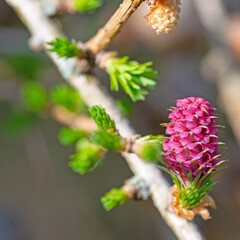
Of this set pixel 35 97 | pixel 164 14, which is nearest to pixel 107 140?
pixel 164 14

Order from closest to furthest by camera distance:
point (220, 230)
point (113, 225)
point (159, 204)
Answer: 1. point (159, 204)
2. point (220, 230)
3. point (113, 225)

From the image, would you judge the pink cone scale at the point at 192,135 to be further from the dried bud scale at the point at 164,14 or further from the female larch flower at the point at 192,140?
the dried bud scale at the point at 164,14

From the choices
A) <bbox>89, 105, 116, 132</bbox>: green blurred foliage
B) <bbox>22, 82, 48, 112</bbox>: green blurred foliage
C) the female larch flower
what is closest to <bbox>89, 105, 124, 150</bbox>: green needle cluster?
<bbox>89, 105, 116, 132</bbox>: green blurred foliage

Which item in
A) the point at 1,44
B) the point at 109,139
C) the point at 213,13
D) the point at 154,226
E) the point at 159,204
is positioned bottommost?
the point at 154,226

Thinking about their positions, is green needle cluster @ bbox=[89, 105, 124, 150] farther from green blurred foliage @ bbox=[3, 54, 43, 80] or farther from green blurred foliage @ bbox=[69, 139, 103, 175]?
green blurred foliage @ bbox=[3, 54, 43, 80]

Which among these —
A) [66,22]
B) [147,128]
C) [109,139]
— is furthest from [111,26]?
[66,22]

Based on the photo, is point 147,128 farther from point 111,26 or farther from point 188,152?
point 188,152

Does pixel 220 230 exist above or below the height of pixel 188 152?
below
